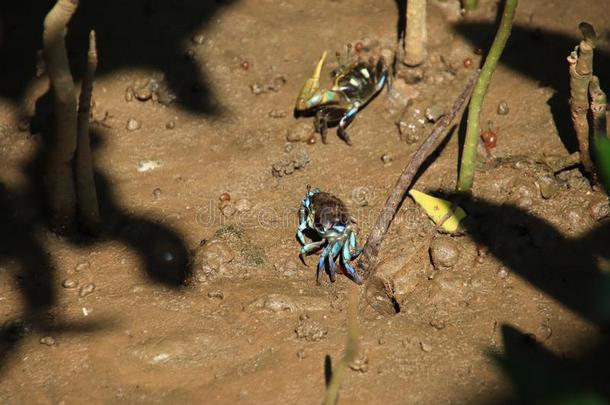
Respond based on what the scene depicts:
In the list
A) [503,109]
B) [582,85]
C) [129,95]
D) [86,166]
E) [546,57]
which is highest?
[582,85]

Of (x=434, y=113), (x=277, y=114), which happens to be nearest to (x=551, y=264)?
(x=434, y=113)

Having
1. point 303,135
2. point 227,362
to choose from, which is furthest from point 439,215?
point 227,362

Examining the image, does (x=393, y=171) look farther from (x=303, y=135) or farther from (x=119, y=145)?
(x=119, y=145)

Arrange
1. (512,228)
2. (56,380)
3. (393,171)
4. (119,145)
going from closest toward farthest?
(56,380) → (512,228) → (393,171) → (119,145)

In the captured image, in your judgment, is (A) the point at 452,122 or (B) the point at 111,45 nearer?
(A) the point at 452,122

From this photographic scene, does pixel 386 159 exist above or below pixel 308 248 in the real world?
above

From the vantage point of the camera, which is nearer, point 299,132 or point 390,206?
point 390,206

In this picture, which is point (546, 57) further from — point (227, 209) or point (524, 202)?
point (227, 209)
